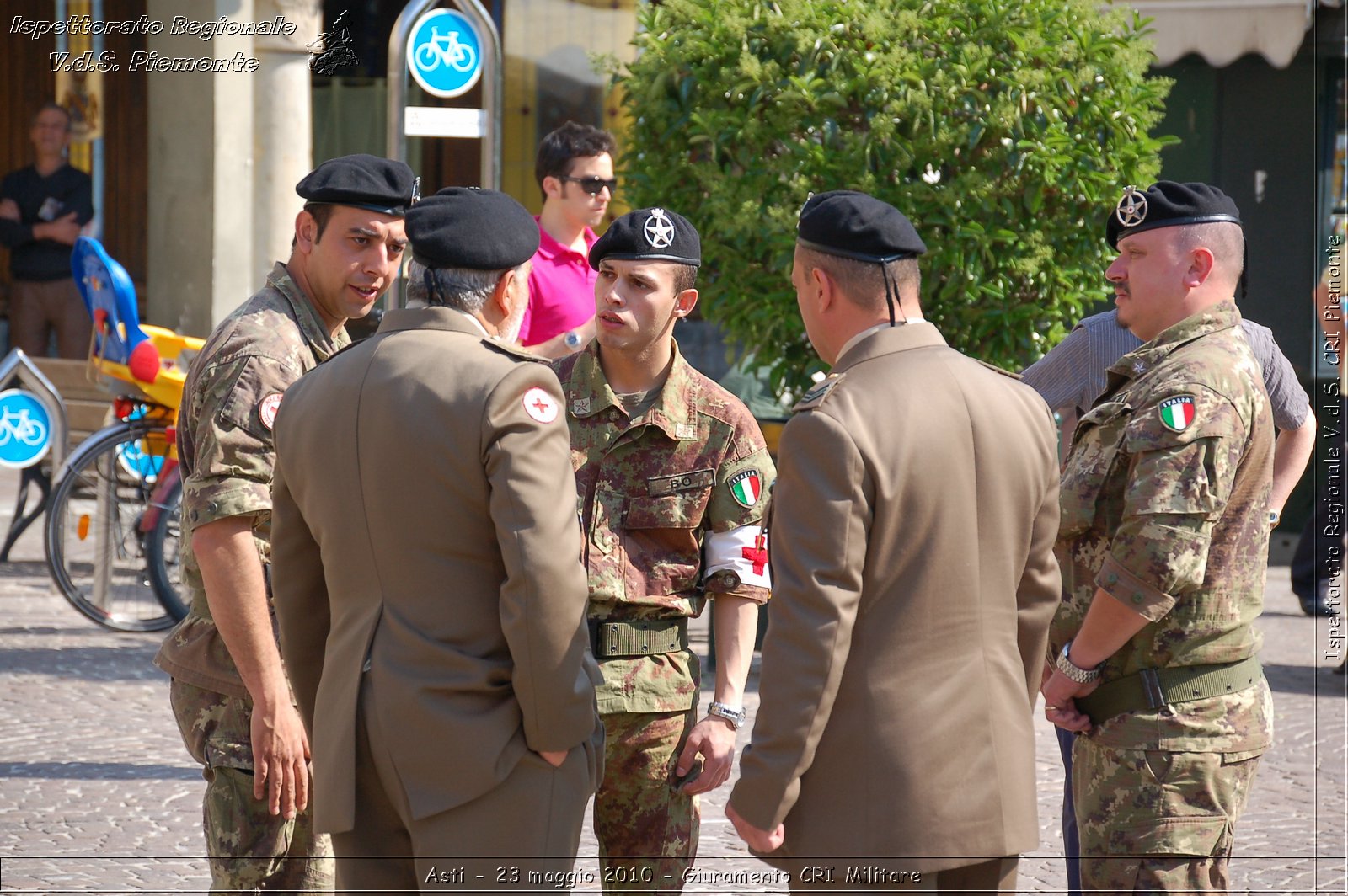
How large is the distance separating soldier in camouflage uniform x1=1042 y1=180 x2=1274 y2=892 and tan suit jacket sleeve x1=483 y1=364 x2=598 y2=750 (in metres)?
1.15

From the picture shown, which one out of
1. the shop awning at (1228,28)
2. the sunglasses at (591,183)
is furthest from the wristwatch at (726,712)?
the shop awning at (1228,28)

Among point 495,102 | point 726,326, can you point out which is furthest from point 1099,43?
point 495,102

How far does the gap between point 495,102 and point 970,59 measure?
202 centimetres

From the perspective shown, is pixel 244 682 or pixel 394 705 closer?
pixel 394 705

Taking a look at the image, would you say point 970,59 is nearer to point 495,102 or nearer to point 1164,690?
point 495,102

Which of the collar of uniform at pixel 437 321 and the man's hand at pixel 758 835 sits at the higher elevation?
the collar of uniform at pixel 437 321

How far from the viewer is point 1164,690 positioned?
3160 mm

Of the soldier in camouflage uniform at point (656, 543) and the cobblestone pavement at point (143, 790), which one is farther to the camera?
the cobblestone pavement at point (143, 790)

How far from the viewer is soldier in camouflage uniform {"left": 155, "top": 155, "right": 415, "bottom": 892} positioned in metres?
3.11

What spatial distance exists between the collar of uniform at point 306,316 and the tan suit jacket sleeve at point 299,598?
46 centimetres

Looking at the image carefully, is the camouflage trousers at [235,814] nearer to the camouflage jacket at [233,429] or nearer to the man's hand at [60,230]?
the camouflage jacket at [233,429]

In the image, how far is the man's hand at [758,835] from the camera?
2664 mm

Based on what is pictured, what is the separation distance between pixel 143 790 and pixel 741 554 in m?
2.92

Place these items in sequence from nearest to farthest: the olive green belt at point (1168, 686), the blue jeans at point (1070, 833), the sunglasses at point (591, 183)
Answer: the olive green belt at point (1168, 686), the blue jeans at point (1070, 833), the sunglasses at point (591, 183)
